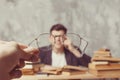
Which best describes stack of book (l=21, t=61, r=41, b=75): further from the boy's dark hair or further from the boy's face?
the boy's dark hair

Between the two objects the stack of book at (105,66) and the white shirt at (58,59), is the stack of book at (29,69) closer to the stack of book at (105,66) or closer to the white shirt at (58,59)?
the white shirt at (58,59)

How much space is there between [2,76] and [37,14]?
2.00m

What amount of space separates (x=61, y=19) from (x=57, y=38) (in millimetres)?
255

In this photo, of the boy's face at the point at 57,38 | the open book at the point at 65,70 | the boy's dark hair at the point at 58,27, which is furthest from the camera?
the boy's dark hair at the point at 58,27

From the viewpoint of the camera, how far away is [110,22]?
2197 mm

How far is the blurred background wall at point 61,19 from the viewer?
85.7 inches

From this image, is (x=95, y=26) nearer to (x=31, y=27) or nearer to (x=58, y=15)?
(x=58, y=15)

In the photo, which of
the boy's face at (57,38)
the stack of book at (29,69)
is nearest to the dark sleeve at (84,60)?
the boy's face at (57,38)

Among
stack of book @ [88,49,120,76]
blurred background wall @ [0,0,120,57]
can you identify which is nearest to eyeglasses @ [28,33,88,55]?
blurred background wall @ [0,0,120,57]

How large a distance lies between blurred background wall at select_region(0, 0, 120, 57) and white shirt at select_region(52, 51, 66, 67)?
26 cm

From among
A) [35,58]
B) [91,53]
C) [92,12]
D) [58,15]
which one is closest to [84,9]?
[92,12]

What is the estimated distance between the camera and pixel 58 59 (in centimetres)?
202

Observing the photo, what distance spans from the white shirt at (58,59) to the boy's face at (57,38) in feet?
0.21

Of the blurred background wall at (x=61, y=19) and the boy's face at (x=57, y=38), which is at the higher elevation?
the blurred background wall at (x=61, y=19)
